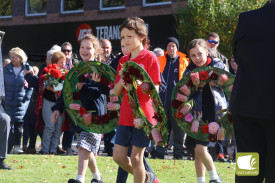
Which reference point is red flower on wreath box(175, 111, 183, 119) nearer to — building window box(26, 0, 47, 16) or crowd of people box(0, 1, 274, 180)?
crowd of people box(0, 1, 274, 180)

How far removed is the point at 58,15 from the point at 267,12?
84.6 feet

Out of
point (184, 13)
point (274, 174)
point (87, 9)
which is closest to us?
point (274, 174)

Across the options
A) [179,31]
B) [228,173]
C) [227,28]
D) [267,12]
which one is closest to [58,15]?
[179,31]

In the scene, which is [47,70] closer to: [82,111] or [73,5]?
[82,111]

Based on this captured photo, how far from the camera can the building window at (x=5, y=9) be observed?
105 feet

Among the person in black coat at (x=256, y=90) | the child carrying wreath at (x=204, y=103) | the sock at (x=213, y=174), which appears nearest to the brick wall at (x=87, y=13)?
the child carrying wreath at (x=204, y=103)

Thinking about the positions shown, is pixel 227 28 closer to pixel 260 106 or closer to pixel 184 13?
pixel 184 13

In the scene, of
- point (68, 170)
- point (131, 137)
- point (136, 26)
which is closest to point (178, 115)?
point (131, 137)

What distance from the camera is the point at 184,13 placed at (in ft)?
67.8

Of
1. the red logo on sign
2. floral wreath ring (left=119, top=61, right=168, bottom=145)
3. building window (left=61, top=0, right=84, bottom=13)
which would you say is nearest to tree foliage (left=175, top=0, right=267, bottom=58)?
the red logo on sign

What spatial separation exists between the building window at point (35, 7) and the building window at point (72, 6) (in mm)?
1502

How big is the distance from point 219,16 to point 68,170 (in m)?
12.0

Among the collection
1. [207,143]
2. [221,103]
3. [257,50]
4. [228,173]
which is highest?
[257,50]

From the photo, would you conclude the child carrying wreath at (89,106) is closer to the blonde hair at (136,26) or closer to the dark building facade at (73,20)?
the blonde hair at (136,26)
